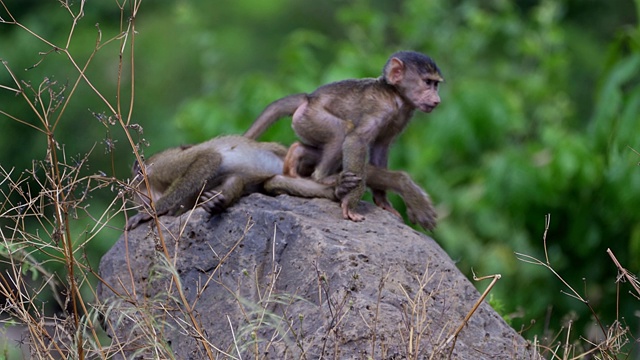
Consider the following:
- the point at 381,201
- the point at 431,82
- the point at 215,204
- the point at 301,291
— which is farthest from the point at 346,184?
the point at 431,82

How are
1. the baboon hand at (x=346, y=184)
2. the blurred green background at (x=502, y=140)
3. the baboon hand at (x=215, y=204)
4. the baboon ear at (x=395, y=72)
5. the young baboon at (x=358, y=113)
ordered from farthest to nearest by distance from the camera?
the blurred green background at (x=502, y=140), the baboon ear at (x=395, y=72), the young baboon at (x=358, y=113), the baboon hand at (x=346, y=184), the baboon hand at (x=215, y=204)

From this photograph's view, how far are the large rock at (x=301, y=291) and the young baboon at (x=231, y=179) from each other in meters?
0.12

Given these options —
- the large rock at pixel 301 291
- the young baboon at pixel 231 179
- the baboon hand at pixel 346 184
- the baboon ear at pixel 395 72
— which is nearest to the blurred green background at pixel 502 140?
the young baboon at pixel 231 179

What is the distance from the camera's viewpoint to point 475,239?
12000mm

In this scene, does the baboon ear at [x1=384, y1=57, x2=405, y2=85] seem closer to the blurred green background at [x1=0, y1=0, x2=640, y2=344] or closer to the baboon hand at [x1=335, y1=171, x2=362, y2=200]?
the baboon hand at [x1=335, y1=171, x2=362, y2=200]

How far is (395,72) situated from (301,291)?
202cm

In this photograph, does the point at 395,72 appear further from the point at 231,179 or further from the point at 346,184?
the point at 231,179

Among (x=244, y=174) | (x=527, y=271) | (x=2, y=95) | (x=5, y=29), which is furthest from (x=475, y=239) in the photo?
(x=5, y=29)

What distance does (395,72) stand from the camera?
6.93 metres

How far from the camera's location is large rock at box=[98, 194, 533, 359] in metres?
4.94

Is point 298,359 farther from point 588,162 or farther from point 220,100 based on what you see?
point 220,100

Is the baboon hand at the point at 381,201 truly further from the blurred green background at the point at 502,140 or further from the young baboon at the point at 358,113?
the blurred green background at the point at 502,140

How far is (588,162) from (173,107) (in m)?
10.3

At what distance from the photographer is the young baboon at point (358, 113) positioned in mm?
6664
